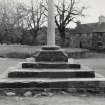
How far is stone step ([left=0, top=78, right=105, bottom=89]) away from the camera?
8.20 m

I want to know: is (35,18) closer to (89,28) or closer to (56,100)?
(89,28)

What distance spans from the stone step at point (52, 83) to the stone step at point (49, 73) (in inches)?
23.0

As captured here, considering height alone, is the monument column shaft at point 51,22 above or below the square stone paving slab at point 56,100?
above

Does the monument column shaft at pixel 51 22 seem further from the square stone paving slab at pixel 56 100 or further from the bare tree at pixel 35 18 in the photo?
the bare tree at pixel 35 18

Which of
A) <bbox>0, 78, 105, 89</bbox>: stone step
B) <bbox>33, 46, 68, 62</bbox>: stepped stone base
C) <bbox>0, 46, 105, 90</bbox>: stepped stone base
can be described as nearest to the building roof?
<bbox>33, 46, 68, 62</bbox>: stepped stone base

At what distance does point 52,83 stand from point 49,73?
884 mm

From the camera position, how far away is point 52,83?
8312mm

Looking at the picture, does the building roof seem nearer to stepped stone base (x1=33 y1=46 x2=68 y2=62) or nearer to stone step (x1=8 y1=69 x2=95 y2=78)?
stepped stone base (x1=33 y1=46 x2=68 y2=62)

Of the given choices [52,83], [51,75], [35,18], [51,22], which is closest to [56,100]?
[52,83]

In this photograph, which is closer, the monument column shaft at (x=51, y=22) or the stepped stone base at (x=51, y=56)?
the stepped stone base at (x=51, y=56)

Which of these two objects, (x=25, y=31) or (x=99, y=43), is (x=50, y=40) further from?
(x=99, y=43)

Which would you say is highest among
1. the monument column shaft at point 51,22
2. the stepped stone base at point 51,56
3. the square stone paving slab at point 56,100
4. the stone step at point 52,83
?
the monument column shaft at point 51,22

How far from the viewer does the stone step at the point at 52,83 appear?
26.9 ft

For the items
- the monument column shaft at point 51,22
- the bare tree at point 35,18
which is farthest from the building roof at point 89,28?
the monument column shaft at point 51,22
